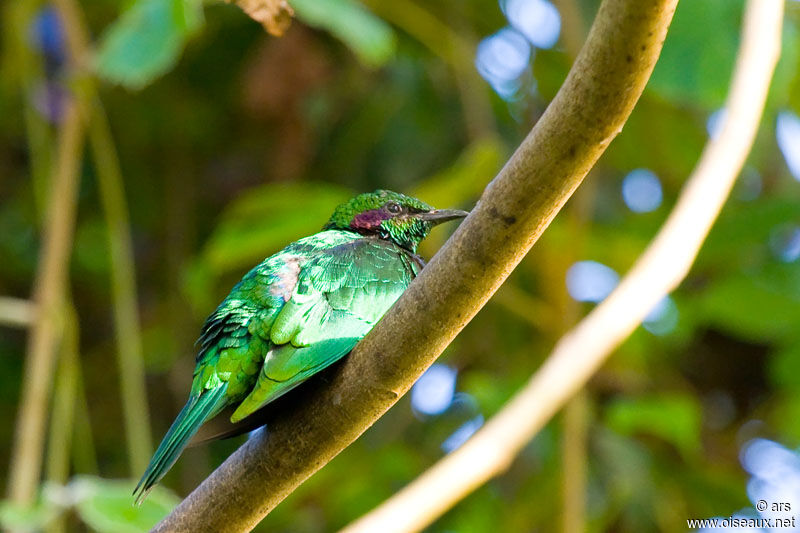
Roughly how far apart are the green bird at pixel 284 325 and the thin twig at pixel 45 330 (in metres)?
1.32

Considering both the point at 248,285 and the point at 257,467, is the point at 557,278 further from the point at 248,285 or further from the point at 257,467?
the point at 257,467

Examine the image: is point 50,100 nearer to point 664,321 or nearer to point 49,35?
point 49,35

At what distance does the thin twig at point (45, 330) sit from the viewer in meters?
3.44

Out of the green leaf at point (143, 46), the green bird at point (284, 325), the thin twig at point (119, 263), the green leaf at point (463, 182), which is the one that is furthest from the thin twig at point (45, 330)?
the green leaf at point (463, 182)

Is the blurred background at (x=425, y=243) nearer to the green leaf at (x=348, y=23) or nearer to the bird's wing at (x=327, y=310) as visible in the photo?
the green leaf at (x=348, y=23)

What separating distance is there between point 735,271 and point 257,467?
3767 mm

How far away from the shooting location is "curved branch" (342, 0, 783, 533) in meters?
0.93

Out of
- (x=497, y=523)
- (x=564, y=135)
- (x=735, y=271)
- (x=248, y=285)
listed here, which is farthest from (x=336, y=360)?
(x=735, y=271)

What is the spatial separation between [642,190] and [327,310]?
389 centimetres

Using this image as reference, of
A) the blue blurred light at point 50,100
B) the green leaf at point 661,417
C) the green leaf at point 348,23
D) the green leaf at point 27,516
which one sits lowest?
the green leaf at point 27,516

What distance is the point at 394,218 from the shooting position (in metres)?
2.92

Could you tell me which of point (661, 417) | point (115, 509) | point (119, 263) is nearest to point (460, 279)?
point (115, 509)

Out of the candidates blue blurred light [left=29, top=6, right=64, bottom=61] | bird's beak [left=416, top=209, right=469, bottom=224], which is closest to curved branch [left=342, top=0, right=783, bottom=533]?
bird's beak [left=416, top=209, right=469, bottom=224]

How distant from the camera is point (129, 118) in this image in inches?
223
